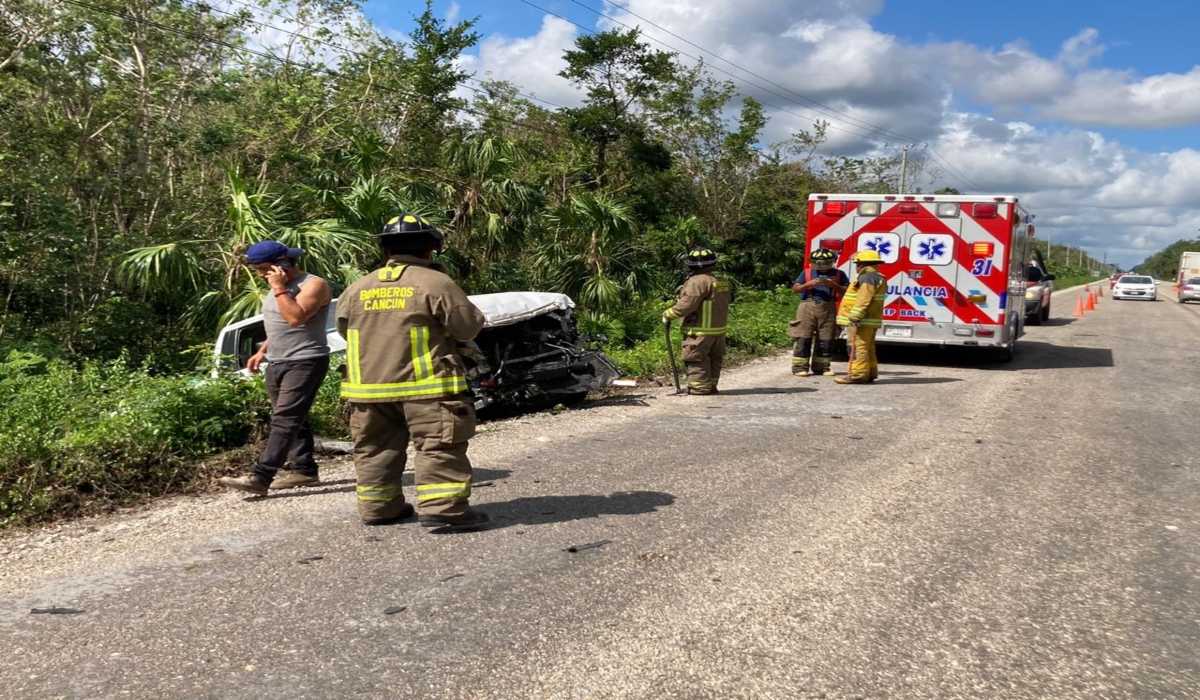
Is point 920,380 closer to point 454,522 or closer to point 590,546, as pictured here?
point 590,546

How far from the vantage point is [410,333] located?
4484 millimetres

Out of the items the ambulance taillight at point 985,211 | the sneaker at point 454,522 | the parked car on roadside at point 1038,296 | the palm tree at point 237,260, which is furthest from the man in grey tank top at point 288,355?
the parked car on roadside at point 1038,296

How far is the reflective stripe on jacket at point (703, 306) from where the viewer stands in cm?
957

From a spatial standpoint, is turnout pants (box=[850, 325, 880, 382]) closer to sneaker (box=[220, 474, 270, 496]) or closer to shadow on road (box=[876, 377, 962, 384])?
shadow on road (box=[876, 377, 962, 384])

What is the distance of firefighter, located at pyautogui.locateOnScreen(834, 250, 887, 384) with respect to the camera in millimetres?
10664

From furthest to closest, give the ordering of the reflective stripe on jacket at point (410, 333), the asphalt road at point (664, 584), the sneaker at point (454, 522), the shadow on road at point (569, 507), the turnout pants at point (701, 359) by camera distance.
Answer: the turnout pants at point (701, 359) → the shadow on road at point (569, 507) → the sneaker at point (454, 522) → the reflective stripe on jacket at point (410, 333) → the asphalt road at point (664, 584)

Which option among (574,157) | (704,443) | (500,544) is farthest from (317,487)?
(574,157)

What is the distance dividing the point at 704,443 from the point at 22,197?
30.6 feet

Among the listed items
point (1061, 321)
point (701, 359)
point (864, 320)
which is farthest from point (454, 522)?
point (1061, 321)

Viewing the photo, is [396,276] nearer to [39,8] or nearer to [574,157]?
[39,8]

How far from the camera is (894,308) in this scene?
1250 cm

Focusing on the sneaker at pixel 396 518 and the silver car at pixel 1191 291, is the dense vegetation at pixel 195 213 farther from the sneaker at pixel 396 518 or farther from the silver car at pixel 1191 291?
the silver car at pixel 1191 291

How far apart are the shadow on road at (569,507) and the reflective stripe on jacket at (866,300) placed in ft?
19.5

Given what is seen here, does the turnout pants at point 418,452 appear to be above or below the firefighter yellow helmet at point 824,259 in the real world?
below
